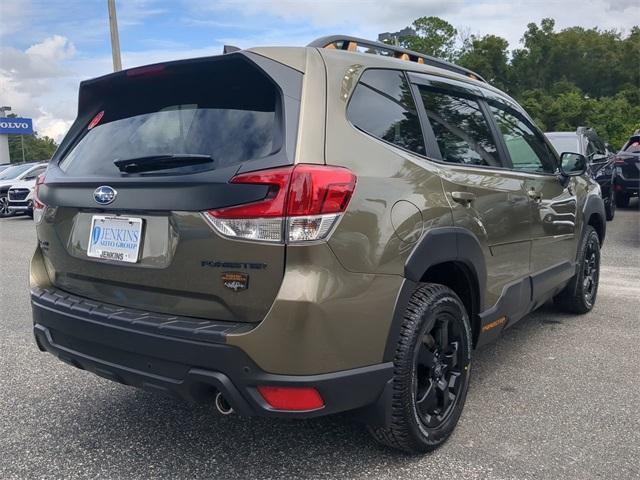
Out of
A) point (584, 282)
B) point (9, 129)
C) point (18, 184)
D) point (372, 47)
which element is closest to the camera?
point (372, 47)

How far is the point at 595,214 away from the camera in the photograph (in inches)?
197

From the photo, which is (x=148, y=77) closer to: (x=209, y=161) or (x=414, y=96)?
(x=209, y=161)

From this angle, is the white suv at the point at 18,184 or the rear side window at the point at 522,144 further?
the white suv at the point at 18,184

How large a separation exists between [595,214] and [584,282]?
0.58 m

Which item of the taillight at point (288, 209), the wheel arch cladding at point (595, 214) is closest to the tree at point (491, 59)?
the wheel arch cladding at point (595, 214)

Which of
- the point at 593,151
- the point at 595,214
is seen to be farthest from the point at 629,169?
the point at 595,214

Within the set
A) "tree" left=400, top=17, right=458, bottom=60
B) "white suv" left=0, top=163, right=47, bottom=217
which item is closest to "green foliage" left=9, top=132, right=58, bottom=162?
"tree" left=400, top=17, right=458, bottom=60

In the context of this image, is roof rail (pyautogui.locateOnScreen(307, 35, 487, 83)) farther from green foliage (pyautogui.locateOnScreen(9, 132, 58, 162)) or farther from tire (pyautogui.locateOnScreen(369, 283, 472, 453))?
green foliage (pyautogui.locateOnScreen(9, 132, 58, 162))

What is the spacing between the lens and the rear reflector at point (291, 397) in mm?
2172

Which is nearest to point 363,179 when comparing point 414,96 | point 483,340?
point 414,96

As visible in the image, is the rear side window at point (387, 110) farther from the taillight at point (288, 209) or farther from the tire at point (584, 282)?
the tire at point (584, 282)

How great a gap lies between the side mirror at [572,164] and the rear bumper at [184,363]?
2.61 metres

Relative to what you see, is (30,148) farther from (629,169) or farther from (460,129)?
(460,129)

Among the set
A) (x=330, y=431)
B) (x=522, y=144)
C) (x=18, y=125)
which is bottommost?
(x=330, y=431)
